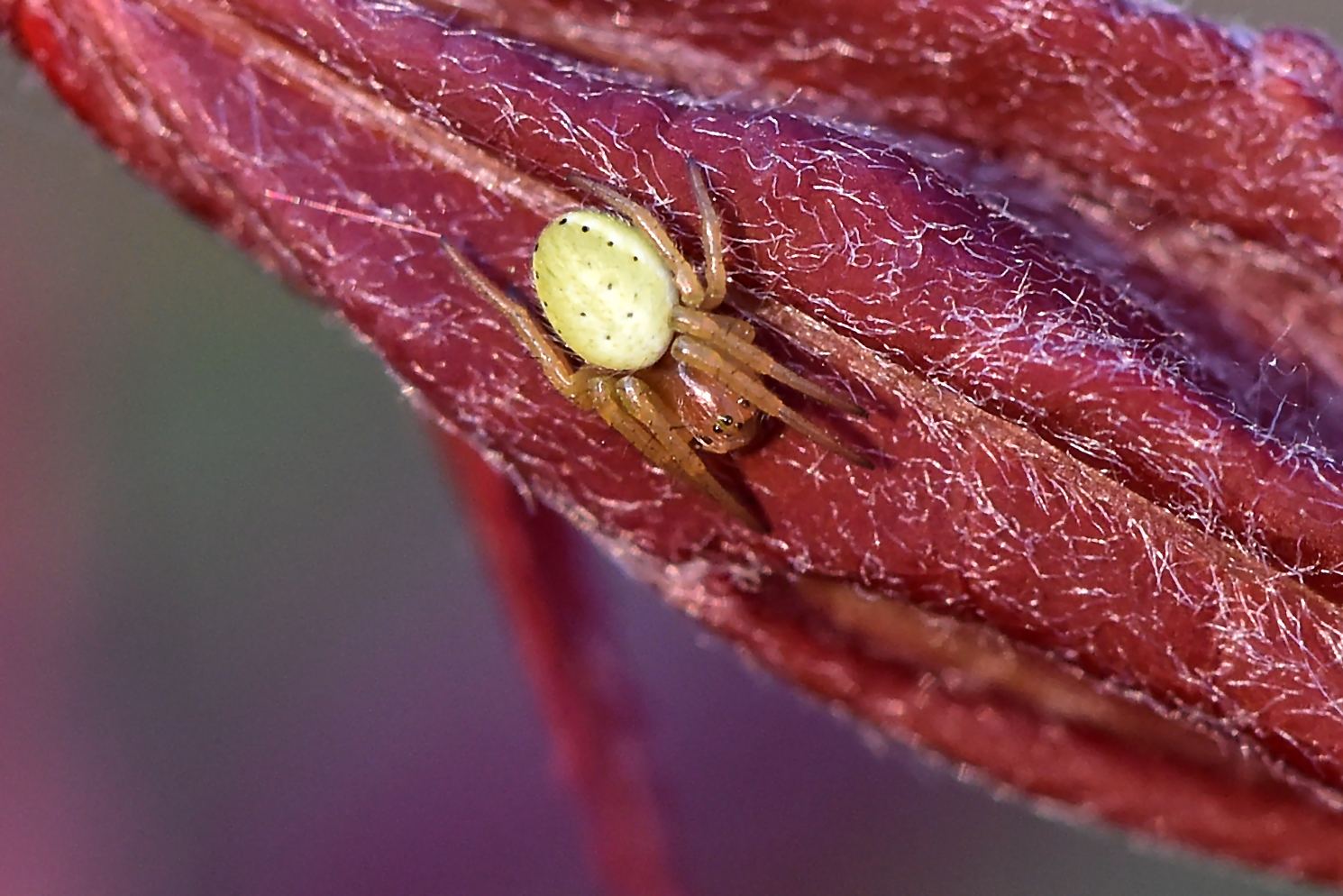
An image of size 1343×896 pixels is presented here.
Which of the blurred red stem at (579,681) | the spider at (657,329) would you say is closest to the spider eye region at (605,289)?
the spider at (657,329)

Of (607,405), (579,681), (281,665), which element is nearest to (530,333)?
(607,405)

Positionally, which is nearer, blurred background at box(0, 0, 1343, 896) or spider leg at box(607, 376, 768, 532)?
spider leg at box(607, 376, 768, 532)

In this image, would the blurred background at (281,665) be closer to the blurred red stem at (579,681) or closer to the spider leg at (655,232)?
the blurred red stem at (579,681)

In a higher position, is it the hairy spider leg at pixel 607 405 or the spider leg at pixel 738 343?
the spider leg at pixel 738 343

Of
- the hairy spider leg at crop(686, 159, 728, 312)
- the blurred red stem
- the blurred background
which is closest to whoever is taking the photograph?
the hairy spider leg at crop(686, 159, 728, 312)

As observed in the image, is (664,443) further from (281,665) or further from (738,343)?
(281,665)

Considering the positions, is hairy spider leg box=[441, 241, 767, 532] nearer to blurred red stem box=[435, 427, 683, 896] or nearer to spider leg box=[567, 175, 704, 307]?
spider leg box=[567, 175, 704, 307]

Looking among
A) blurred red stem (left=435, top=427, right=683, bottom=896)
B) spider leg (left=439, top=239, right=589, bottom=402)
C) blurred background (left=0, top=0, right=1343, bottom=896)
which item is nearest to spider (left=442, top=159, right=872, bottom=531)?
spider leg (left=439, top=239, right=589, bottom=402)

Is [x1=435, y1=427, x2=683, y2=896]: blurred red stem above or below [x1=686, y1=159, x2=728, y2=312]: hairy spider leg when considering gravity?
below
